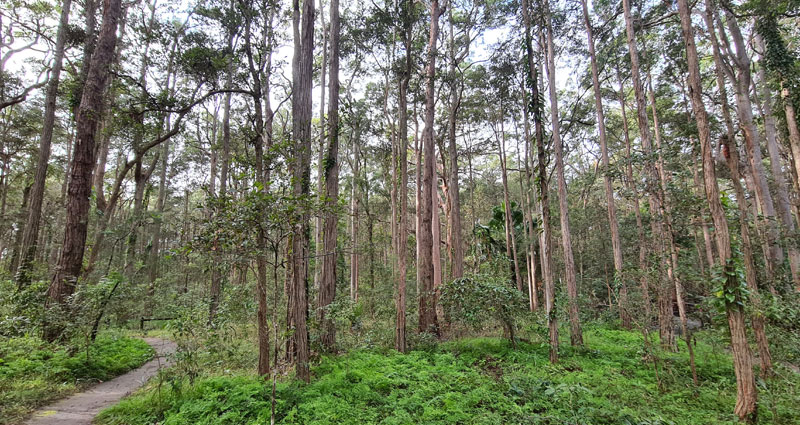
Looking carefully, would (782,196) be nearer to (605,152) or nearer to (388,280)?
(605,152)

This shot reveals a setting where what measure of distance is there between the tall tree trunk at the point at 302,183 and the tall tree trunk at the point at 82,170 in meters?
5.33

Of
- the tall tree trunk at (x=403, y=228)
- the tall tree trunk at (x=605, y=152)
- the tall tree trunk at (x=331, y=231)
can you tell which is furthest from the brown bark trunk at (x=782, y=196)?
the tall tree trunk at (x=331, y=231)

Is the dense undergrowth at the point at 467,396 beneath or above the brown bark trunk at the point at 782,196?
beneath

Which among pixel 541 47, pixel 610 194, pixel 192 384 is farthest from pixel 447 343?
pixel 541 47

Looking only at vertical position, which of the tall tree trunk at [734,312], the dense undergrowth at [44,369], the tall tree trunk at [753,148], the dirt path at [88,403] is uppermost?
the tall tree trunk at [753,148]

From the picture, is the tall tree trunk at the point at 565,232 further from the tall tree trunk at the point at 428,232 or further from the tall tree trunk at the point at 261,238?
the tall tree trunk at the point at 261,238

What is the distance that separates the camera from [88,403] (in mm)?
5043

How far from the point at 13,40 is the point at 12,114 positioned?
599 cm

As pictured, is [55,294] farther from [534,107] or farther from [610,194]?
[610,194]

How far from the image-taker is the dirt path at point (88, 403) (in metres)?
4.34

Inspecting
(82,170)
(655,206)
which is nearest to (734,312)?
(655,206)

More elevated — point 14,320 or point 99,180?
point 99,180

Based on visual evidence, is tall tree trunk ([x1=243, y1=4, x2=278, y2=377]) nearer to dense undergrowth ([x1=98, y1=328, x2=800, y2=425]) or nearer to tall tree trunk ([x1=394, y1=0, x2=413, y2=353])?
dense undergrowth ([x1=98, y1=328, x2=800, y2=425])

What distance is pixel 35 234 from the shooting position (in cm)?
888
